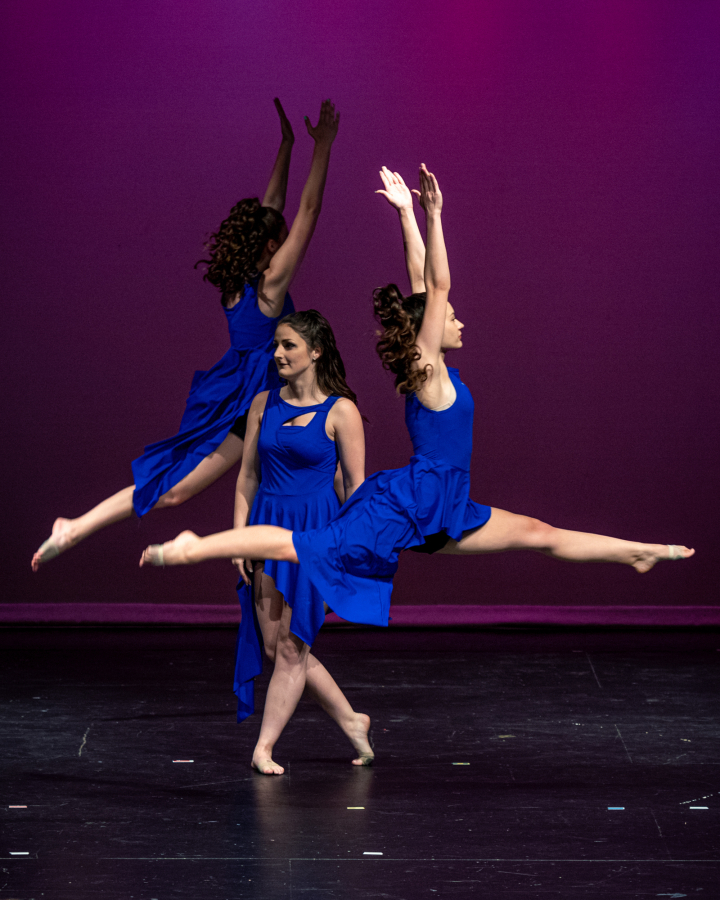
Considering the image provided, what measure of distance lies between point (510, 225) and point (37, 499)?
106 inches

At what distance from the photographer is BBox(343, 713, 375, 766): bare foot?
4.21 metres

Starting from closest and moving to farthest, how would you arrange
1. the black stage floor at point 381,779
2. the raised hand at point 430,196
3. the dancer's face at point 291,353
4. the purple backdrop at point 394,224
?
the black stage floor at point 381,779, the raised hand at point 430,196, the dancer's face at point 291,353, the purple backdrop at point 394,224

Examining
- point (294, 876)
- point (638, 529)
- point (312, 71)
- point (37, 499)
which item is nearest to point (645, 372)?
point (638, 529)

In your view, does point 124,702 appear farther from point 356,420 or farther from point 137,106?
point 137,106

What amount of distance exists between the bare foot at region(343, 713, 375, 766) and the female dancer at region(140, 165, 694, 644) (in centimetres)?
64

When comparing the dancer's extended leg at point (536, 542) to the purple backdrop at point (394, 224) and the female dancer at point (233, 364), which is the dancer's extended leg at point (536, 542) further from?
the purple backdrop at point (394, 224)

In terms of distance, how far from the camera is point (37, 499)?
258 inches

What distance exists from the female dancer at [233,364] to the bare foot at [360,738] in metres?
0.92

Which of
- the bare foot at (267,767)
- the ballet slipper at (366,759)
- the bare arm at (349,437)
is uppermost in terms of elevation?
the bare arm at (349,437)

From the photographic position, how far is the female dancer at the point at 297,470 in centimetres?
404

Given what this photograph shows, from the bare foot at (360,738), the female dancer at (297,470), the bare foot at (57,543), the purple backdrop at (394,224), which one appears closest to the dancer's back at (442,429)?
Result: the female dancer at (297,470)

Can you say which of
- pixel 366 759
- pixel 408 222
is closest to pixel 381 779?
pixel 366 759

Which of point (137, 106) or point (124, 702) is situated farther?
point (137, 106)

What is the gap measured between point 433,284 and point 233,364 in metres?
1.00
